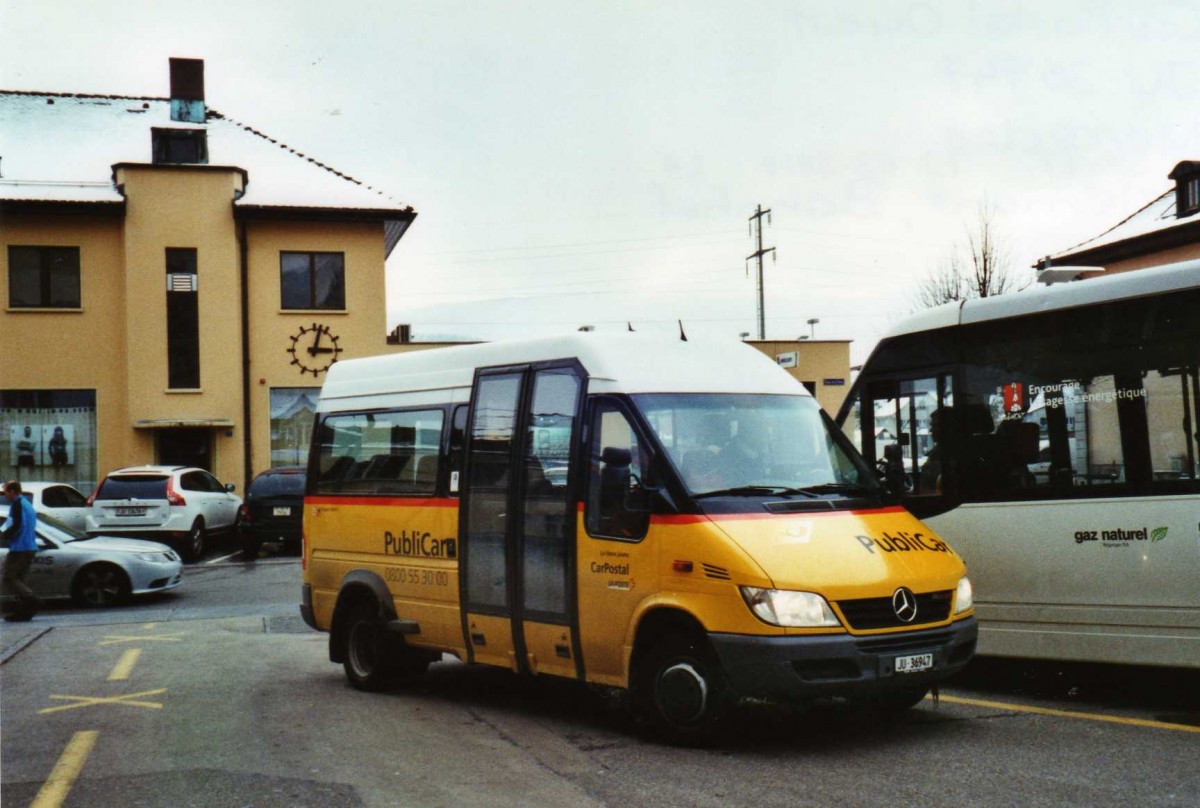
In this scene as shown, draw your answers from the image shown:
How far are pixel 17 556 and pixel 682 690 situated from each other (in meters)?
12.4

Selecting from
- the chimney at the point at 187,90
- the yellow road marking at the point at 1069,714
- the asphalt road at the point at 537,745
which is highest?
the chimney at the point at 187,90

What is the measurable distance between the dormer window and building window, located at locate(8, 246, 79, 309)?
28850mm

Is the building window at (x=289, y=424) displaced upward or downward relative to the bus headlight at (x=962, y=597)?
upward

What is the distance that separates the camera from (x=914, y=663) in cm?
718

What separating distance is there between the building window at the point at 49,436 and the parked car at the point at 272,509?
9932mm

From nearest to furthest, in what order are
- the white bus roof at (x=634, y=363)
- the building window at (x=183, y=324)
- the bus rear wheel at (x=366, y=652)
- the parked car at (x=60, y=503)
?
the white bus roof at (x=634, y=363), the bus rear wheel at (x=366, y=652), the parked car at (x=60, y=503), the building window at (x=183, y=324)

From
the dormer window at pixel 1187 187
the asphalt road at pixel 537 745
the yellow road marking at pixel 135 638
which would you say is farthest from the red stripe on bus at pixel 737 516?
the dormer window at pixel 1187 187

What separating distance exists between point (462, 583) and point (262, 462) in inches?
949

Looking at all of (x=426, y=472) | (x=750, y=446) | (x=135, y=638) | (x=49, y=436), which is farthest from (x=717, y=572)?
(x=49, y=436)

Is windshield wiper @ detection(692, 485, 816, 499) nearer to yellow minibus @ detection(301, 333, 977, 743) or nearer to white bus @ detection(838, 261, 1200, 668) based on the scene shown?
yellow minibus @ detection(301, 333, 977, 743)

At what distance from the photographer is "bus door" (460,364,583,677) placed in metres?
8.22

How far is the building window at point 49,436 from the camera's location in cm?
3127

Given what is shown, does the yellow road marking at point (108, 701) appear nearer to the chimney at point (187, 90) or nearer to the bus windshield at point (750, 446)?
the bus windshield at point (750, 446)

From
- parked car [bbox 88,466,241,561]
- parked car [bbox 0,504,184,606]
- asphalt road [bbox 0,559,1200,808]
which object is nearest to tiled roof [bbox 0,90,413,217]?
parked car [bbox 88,466,241,561]
